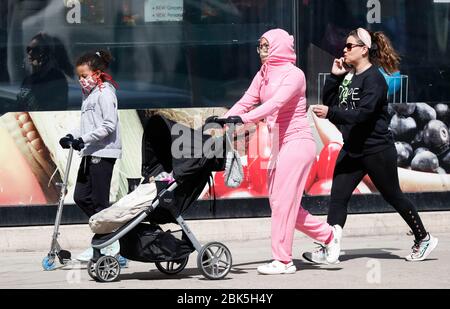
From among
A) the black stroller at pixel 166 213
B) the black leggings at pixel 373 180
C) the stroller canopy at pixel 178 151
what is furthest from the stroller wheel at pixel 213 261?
the black leggings at pixel 373 180

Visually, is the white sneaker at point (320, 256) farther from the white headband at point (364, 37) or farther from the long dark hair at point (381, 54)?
the white headband at point (364, 37)

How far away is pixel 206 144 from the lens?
30.4ft

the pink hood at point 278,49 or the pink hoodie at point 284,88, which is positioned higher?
the pink hood at point 278,49

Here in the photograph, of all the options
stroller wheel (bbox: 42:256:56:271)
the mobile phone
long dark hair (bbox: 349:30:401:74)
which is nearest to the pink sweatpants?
the mobile phone

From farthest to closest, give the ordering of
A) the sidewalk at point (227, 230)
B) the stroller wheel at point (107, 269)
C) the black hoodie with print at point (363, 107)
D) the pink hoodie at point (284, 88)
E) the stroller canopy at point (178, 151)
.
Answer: the sidewalk at point (227, 230), the black hoodie with print at point (363, 107), the pink hoodie at point (284, 88), the stroller wheel at point (107, 269), the stroller canopy at point (178, 151)

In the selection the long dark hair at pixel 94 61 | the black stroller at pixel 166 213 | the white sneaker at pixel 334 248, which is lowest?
the white sneaker at pixel 334 248

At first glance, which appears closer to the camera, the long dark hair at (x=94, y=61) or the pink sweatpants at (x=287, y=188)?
the pink sweatpants at (x=287, y=188)

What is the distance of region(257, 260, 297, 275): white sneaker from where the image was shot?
31.7ft

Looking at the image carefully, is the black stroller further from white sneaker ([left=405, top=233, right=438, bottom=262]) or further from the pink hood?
white sneaker ([left=405, top=233, right=438, bottom=262])

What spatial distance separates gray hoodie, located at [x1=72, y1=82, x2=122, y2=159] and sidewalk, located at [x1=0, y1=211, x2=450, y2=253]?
5.44 feet

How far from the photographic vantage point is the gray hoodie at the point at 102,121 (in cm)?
1008

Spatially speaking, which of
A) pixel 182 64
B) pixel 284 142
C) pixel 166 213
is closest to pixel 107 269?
pixel 166 213
